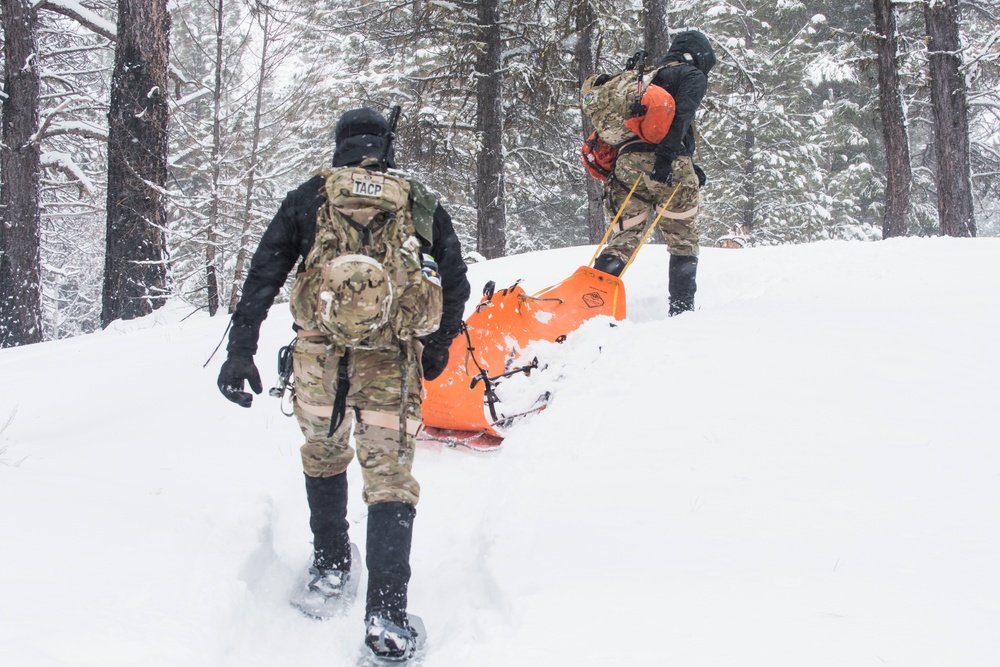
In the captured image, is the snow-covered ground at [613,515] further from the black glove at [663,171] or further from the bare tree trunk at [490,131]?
the bare tree trunk at [490,131]

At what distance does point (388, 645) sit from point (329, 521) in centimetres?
69

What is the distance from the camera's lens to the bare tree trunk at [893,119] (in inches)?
483

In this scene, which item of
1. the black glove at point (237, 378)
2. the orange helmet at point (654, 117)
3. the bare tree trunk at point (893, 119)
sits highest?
the bare tree trunk at point (893, 119)

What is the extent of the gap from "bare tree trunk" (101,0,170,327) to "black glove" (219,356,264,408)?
665cm

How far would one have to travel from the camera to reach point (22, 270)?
10.2m

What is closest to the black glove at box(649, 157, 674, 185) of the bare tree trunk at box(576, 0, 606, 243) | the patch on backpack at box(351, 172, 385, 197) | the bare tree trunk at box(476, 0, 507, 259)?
the patch on backpack at box(351, 172, 385, 197)

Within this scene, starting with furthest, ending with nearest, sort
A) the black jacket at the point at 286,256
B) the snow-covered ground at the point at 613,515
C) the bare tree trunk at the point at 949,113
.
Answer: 1. the bare tree trunk at the point at 949,113
2. the black jacket at the point at 286,256
3. the snow-covered ground at the point at 613,515

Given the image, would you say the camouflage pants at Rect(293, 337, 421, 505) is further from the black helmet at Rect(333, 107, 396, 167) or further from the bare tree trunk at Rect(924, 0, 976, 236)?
the bare tree trunk at Rect(924, 0, 976, 236)

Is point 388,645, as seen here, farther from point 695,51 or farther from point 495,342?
point 695,51

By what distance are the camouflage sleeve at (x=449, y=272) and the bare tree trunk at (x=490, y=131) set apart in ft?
31.5

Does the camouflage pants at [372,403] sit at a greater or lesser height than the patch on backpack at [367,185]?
lesser

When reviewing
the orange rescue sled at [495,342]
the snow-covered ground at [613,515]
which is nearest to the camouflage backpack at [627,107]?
the orange rescue sled at [495,342]

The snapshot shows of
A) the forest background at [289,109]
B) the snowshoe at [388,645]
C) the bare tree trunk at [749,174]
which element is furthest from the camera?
the bare tree trunk at [749,174]

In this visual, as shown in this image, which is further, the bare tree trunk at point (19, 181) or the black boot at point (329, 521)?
the bare tree trunk at point (19, 181)
